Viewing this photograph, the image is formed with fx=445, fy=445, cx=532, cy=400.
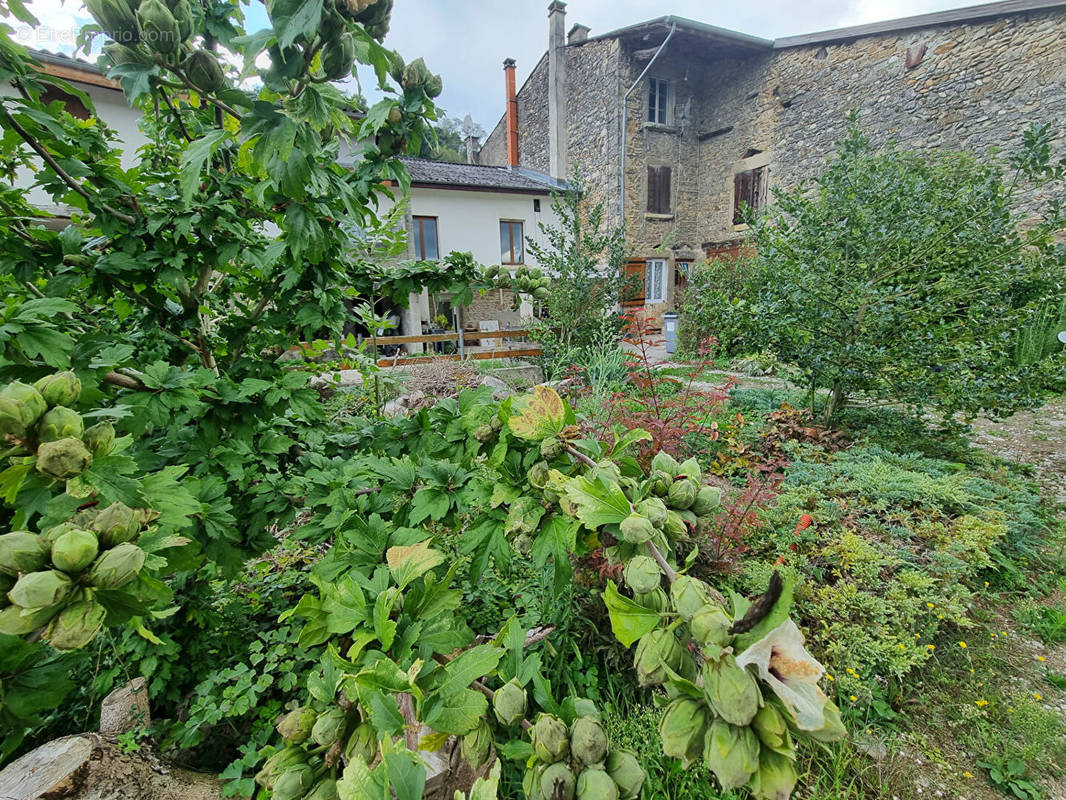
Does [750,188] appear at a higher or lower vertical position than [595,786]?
higher

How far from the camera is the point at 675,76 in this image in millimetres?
15242

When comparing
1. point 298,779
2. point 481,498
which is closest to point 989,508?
point 481,498

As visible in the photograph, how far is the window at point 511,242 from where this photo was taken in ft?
46.0

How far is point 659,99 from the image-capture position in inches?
603

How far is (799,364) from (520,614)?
12.3 ft

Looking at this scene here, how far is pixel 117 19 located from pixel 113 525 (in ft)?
3.28

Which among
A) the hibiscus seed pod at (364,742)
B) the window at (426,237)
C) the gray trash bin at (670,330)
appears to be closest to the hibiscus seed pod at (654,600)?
the hibiscus seed pod at (364,742)

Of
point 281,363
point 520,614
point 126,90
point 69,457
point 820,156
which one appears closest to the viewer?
point 69,457

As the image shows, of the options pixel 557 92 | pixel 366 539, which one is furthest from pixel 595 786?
pixel 557 92

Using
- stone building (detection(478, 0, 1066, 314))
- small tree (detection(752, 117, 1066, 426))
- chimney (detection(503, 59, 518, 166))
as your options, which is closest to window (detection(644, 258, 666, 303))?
stone building (detection(478, 0, 1066, 314))

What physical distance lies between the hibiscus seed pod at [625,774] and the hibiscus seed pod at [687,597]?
20 cm

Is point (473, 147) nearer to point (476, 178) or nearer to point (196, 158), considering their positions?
point (476, 178)

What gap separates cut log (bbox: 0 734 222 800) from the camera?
1063mm

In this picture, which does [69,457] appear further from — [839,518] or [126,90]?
[839,518]
